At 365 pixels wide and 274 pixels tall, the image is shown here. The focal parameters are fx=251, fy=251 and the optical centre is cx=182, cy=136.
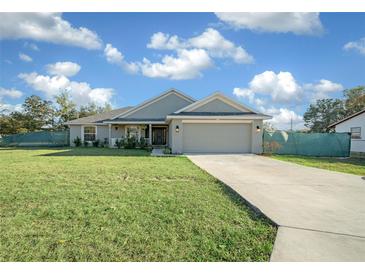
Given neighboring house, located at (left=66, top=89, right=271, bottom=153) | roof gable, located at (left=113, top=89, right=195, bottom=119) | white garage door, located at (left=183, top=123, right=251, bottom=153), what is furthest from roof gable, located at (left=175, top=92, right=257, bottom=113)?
roof gable, located at (left=113, top=89, right=195, bottom=119)

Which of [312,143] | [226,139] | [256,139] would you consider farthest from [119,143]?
[312,143]

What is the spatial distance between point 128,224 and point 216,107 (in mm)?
14718

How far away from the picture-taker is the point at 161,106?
22594 mm

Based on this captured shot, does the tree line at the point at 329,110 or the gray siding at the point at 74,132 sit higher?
the tree line at the point at 329,110

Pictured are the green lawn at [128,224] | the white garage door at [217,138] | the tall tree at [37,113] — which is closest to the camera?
the green lawn at [128,224]

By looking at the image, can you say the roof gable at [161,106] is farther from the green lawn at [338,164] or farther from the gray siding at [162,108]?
the green lawn at [338,164]

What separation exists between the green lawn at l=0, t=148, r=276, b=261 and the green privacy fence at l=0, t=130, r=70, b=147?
24493mm

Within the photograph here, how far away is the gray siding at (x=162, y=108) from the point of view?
22.4m

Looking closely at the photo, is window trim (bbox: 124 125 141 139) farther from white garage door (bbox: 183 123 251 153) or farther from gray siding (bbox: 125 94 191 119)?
white garage door (bbox: 183 123 251 153)

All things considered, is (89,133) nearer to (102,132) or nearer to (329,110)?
(102,132)

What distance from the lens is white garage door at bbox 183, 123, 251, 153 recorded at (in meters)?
17.4

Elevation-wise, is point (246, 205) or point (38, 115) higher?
point (38, 115)

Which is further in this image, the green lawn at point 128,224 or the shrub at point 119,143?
the shrub at point 119,143

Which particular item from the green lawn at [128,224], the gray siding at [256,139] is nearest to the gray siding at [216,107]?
the gray siding at [256,139]
